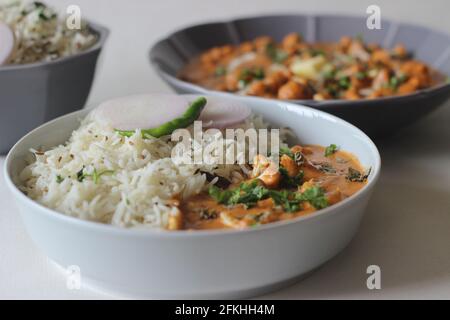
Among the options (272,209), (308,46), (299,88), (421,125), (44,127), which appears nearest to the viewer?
(272,209)

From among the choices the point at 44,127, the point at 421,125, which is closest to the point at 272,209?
the point at 44,127

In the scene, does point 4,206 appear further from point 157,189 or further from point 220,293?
point 220,293

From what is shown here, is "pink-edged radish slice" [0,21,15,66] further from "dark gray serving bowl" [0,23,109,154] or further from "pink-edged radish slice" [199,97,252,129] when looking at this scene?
"pink-edged radish slice" [199,97,252,129]

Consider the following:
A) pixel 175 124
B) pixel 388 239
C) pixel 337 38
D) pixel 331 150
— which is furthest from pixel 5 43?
pixel 337 38

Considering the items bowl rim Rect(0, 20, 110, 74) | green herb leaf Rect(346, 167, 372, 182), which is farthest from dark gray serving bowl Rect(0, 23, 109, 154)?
green herb leaf Rect(346, 167, 372, 182)

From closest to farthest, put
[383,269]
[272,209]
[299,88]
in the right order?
1. [272,209]
2. [383,269]
3. [299,88]

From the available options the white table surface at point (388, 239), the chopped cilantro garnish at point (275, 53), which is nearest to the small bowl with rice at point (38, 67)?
the white table surface at point (388, 239)
